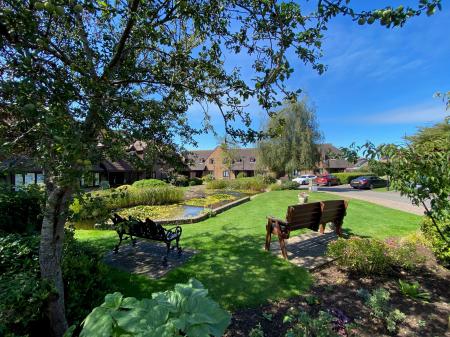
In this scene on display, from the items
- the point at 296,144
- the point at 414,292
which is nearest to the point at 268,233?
the point at 414,292

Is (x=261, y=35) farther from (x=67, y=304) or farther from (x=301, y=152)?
(x=301, y=152)

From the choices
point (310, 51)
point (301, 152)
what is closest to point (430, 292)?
point (310, 51)

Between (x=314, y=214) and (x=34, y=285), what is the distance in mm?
5891

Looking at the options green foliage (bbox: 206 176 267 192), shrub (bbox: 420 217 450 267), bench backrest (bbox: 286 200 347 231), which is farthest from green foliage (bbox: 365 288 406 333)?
green foliage (bbox: 206 176 267 192)

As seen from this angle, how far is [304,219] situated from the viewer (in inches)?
263

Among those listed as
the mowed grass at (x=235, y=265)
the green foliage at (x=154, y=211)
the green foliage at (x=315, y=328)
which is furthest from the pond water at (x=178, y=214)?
the green foliage at (x=315, y=328)

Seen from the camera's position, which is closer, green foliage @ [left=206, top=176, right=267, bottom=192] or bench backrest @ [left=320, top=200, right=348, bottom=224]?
bench backrest @ [left=320, top=200, right=348, bottom=224]

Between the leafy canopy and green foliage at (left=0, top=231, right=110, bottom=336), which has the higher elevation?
the leafy canopy

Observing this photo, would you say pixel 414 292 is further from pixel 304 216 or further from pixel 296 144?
pixel 296 144

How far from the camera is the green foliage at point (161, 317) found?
53.4 inches

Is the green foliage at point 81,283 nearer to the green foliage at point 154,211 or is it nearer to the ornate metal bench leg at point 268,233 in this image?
the ornate metal bench leg at point 268,233

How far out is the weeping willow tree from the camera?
95.5 ft

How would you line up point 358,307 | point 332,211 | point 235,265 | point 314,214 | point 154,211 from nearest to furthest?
point 358,307 → point 235,265 → point 314,214 → point 332,211 → point 154,211

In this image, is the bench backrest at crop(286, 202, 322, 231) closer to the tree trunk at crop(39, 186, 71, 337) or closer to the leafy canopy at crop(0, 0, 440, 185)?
the leafy canopy at crop(0, 0, 440, 185)
